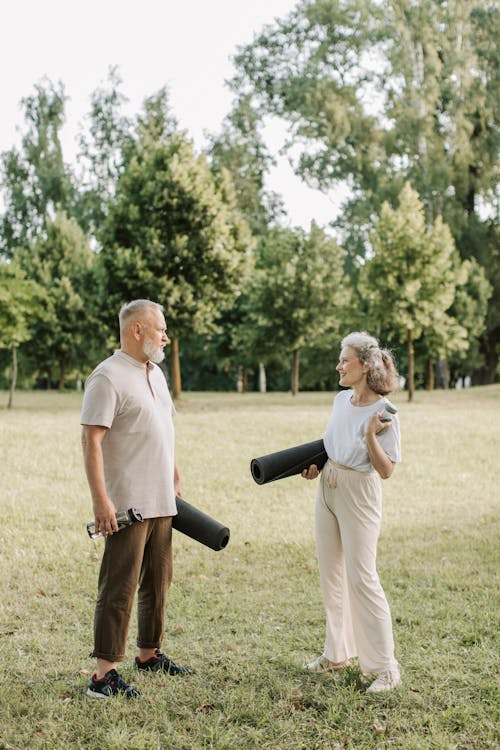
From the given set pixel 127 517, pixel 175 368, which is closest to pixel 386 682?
pixel 127 517

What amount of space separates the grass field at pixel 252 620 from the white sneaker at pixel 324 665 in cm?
11

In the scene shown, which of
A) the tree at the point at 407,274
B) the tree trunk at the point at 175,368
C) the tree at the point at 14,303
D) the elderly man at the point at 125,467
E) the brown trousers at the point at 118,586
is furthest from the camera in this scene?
the tree at the point at 407,274

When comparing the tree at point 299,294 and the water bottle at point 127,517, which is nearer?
the water bottle at point 127,517

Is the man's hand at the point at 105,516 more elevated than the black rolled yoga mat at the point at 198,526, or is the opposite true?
the man's hand at the point at 105,516

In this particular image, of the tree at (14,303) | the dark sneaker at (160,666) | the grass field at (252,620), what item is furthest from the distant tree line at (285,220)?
the dark sneaker at (160,666)

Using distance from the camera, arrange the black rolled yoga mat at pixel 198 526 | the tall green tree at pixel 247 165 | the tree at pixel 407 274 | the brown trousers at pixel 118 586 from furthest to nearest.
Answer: the tall green tree at pixel 247 165 → the tree at pixel 407 274 → the black rolled yoga mat at pixel 198 526 → the brown trousers at pixel 118 586

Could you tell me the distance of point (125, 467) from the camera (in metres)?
4.71

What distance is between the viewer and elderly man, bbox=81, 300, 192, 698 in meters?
4.55

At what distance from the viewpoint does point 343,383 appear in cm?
487

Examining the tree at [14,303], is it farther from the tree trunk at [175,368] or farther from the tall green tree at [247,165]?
the tall green tree at [247,165]

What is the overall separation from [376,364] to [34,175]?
44.9 metres

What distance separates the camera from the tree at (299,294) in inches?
1249

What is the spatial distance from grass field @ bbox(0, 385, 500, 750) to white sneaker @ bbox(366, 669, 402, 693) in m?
0.06

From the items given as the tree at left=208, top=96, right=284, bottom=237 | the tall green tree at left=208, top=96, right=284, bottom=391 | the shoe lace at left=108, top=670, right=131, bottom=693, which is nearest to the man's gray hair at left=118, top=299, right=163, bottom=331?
the shoe lace at left=108, top=670, right=131, bottom=693
